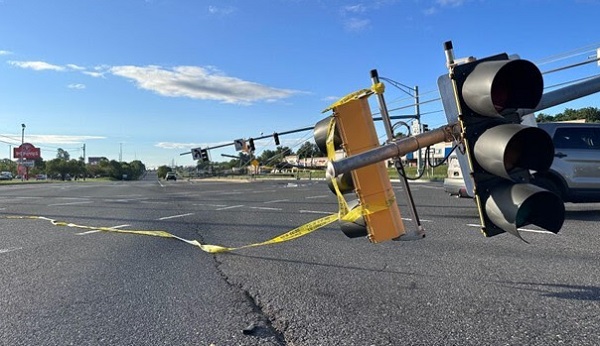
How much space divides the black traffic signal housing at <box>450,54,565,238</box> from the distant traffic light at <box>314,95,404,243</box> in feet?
2.12

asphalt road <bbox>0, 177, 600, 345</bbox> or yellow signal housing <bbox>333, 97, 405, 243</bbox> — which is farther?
asphalt road <bbox>0, 177, 600, 345</bbox>

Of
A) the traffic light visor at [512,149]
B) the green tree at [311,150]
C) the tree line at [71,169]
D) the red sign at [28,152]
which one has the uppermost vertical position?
the red sign at [28,152]

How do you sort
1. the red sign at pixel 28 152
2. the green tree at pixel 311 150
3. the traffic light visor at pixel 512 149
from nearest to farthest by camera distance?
the traffic light visor at pixel 512 149, the green tree at pixel 311 150, the red sign at pixel 28 152

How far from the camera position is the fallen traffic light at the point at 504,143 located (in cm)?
218

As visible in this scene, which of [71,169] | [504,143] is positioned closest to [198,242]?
[504,143]

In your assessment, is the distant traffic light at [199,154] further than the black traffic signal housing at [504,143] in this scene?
Yes

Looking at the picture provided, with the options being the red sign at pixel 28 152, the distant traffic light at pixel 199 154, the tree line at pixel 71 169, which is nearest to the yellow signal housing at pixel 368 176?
the distant traffic light at pixel 199 154

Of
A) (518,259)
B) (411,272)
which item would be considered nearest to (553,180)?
(518,259)

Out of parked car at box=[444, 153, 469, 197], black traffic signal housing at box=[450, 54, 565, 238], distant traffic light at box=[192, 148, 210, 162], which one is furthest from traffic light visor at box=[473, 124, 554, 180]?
distant traffic light at box=[192, 148, 210, 162]

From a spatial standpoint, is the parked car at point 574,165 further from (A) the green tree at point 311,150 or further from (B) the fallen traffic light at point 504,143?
(B) the fallen traffic light at point 504,143

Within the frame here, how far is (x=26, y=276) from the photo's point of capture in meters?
5.52

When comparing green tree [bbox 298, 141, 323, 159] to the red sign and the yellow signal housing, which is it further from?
the red sign

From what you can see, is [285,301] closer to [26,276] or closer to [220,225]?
[26,276]

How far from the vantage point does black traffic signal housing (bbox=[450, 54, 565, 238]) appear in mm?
2176
